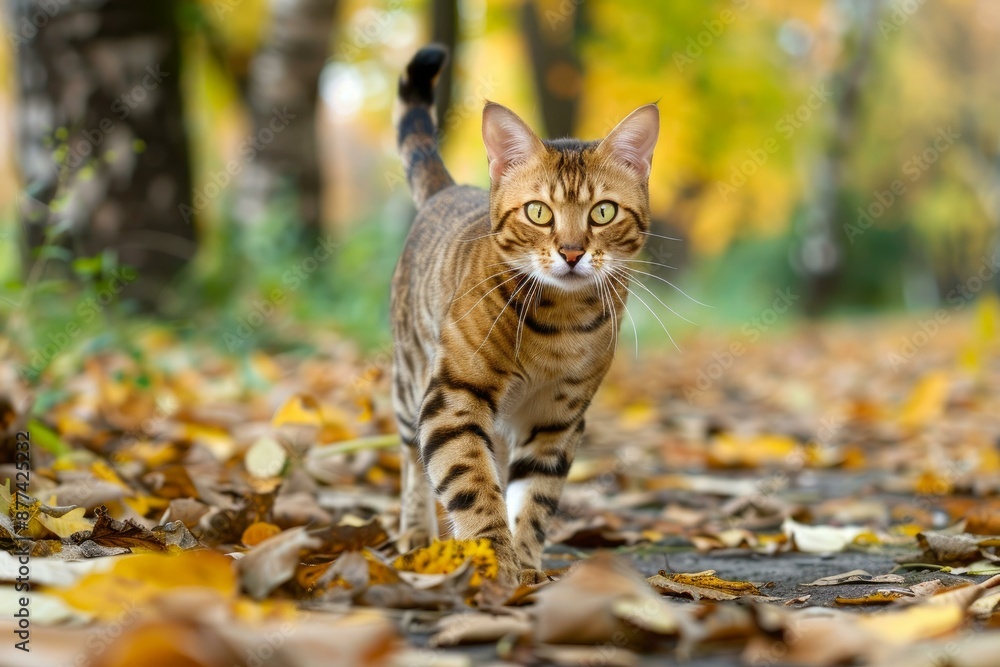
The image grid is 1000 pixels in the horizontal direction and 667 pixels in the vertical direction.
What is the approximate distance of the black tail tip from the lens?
4.09m

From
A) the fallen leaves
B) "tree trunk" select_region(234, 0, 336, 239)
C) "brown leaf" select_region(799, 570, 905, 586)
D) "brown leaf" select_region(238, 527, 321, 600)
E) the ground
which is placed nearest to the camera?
the ground

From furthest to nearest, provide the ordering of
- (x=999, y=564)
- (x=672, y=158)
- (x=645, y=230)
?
1. (x=672, y=158)
2. (x=645, y=230)
3. (x=999, y=564)

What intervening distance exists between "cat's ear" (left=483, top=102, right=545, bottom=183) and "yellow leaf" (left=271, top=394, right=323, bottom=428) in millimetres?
1186

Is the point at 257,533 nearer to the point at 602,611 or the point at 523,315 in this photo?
the point at 523,315

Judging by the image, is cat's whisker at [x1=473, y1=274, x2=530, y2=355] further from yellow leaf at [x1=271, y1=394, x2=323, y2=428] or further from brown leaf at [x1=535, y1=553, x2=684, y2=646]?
brown leaf at [x1=535, y1=553, x2=684, y2=646]

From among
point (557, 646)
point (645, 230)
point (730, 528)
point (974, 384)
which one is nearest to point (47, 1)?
point (645, 230)

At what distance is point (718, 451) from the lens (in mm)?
5898

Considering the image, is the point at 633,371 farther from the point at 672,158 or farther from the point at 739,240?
the point at 739,240

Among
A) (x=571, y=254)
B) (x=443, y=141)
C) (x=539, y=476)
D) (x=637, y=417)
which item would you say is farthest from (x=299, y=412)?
(x=443, y=141)

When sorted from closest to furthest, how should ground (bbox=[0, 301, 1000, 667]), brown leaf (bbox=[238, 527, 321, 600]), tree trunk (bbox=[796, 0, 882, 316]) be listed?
1. ground (bbox=[0, 301, 1000, 667])
2. brown leaf (bbox=[238, 527, 321, 600])
3. tree trunk (bbox=[796, 0, 882, 316])

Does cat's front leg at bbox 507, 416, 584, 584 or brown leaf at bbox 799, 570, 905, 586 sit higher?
cat's front leg at bbox 507, 416, 584, 584

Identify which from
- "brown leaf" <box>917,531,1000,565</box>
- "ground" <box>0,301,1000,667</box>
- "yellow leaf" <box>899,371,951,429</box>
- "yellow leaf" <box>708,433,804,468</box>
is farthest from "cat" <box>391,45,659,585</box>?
"yellow leaf" <box>899,371,951,429</box>

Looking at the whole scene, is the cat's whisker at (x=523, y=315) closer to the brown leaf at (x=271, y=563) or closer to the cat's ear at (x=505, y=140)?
the cat's ear at (x=505, y=140)

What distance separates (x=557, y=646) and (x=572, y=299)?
1635mm
